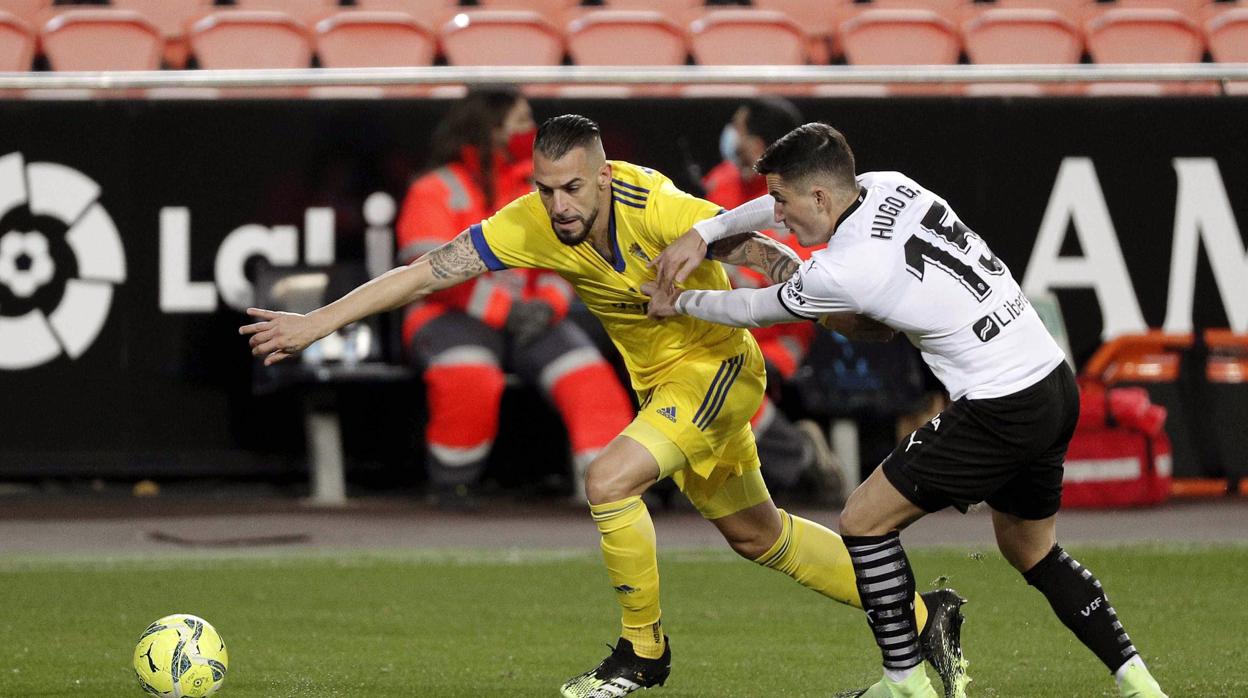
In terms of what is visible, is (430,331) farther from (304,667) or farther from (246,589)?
(304,667)

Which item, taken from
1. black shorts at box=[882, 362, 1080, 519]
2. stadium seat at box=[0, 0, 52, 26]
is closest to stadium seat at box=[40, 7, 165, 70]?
stadium seat at box=[0, 0, 52, 26]

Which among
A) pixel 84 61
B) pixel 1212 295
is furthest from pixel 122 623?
pixel 1212 295

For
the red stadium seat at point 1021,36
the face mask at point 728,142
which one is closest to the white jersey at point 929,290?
the face mask at point 728,142

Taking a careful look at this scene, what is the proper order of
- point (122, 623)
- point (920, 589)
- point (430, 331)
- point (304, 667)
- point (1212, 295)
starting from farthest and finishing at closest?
point (1212, 295) → point (430, 331) → point (920, 589) → point (122, 623) → point (304, 667)

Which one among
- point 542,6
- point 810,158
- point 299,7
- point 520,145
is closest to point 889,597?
point 810,158

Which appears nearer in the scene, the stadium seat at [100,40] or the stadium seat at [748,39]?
the stadium seat at [100,40]

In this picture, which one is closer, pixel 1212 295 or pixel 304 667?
pixel 304 667

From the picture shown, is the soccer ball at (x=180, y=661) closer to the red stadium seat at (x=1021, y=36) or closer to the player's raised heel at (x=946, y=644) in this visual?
the player's raised heel at (x=946, y=644)

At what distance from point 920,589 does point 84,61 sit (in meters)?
7.75

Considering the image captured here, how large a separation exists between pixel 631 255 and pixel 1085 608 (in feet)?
6.40

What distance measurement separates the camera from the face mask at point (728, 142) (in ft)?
36.1

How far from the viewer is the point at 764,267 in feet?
20.1

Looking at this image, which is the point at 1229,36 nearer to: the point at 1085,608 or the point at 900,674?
the point at 1085,608

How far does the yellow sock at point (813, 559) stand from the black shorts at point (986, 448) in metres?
0.94
